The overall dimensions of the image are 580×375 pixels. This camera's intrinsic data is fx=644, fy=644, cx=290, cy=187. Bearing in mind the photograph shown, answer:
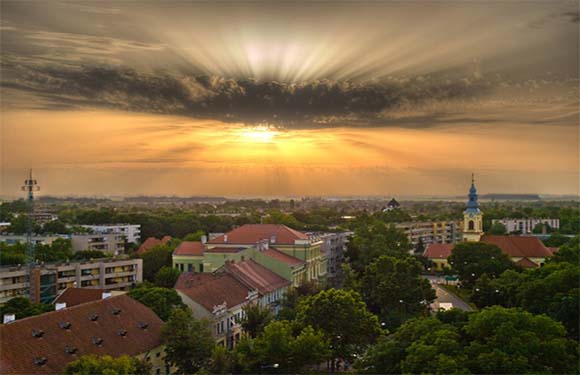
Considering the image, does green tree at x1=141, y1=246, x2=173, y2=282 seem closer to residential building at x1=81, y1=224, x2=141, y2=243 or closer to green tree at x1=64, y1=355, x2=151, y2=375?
residential building at x1=81, y1=224, x2=141, y2=243

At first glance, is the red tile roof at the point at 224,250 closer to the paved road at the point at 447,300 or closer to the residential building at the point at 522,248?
the paved road at the point at 447,300

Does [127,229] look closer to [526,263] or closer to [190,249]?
[190,249]

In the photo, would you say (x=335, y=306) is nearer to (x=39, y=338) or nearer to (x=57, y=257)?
(x=39, y=338)

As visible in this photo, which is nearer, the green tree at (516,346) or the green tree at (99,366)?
the green tree at (516,346)

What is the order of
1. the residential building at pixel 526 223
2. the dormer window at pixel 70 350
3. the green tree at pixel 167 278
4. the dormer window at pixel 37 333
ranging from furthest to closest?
the residential building at pixel 526 223 → the green tree at pixel 167 278 → the dormer window at pixel 70 350 → the dormer window at pixel 37 333

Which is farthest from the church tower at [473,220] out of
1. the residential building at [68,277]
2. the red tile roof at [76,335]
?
the red tile roof at [76,335]

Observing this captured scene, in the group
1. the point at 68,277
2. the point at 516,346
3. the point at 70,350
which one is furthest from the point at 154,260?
the point at 516,346
